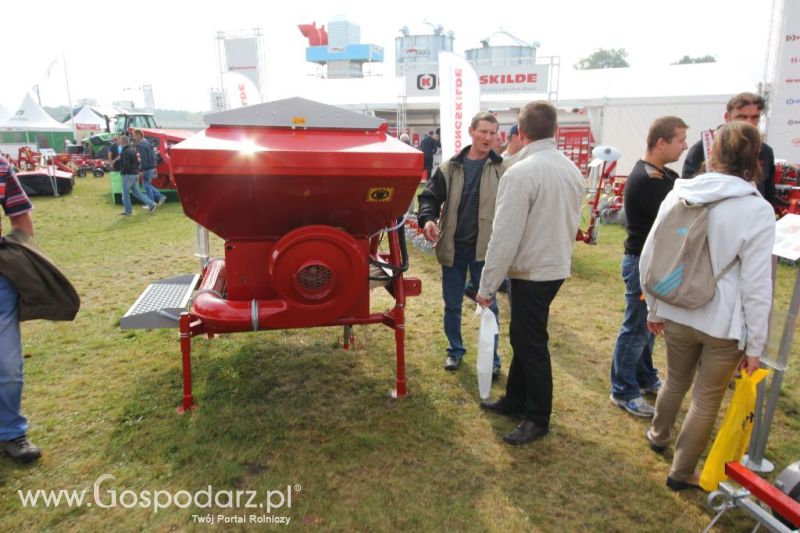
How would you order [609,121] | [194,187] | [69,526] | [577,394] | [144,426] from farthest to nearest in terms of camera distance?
[609,121] < [577,394] < [144,426] < [194,187] < [69,526]

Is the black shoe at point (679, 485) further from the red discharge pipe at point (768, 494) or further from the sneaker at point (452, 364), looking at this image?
the sneaker at point (452, 364)

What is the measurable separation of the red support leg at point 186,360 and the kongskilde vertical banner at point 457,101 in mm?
5203

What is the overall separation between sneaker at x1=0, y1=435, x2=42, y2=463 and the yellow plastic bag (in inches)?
124

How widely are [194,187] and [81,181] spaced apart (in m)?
16.0

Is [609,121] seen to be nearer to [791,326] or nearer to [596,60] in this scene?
[791,326]

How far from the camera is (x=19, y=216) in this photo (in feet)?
8.68

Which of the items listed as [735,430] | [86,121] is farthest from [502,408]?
[86,121]

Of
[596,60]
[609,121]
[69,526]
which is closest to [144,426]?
[69,526]

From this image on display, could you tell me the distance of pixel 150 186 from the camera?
1075 cm

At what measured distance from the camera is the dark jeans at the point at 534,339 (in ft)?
8.75

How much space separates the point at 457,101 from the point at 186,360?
18.8 feet

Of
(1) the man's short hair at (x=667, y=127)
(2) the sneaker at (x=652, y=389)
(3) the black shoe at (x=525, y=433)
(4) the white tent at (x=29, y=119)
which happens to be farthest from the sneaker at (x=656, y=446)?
(4) the white tent at (x=29, y=119)

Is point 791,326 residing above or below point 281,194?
below

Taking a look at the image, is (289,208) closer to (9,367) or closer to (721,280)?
(9,367)
